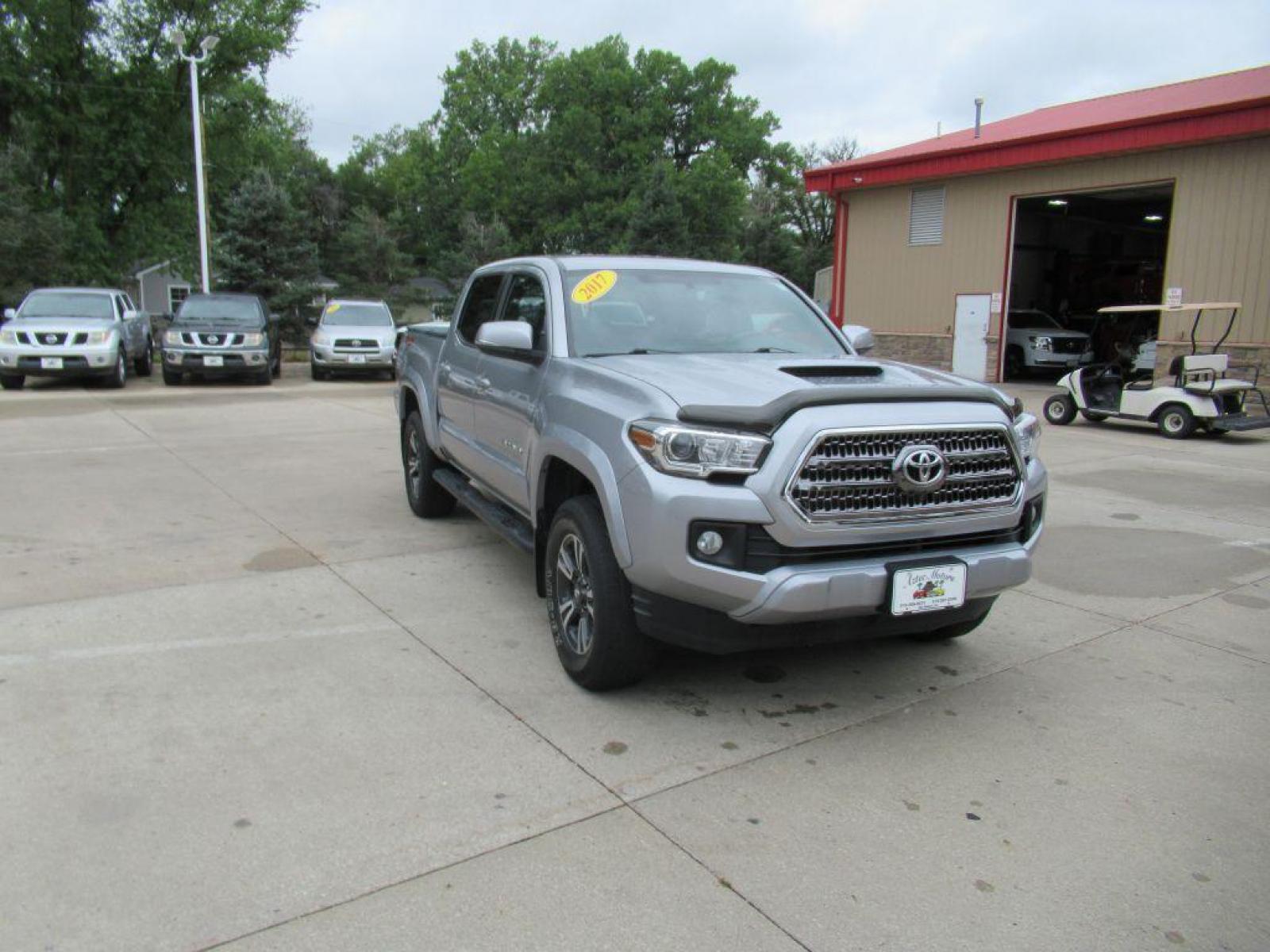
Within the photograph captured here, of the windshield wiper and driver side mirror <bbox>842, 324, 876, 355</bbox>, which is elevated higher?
driver side mirror <bbox>842, 324, 876, 355</bbox>

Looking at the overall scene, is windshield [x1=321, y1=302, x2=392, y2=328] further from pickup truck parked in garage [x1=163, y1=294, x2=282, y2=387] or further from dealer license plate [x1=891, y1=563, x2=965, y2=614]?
dealer license plate [x1=891, y1=563, x2=965, y2=614]

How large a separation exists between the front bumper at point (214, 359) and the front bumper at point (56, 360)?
1.01m

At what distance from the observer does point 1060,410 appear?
1398 cm

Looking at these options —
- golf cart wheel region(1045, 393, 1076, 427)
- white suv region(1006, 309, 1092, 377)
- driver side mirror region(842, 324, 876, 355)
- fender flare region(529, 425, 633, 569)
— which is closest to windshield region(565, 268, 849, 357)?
driver side mirror region(842, 324, 876, 355)

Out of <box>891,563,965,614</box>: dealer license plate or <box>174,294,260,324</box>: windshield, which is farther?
<box>174,294,260,324</box>: windshield

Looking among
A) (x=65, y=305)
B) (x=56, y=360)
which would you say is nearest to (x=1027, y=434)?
(x=56, y=360)

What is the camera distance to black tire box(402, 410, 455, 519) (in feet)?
22.9

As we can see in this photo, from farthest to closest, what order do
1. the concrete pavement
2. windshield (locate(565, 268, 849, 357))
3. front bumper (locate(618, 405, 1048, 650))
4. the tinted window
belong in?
the tinted window, windshield (locate(565, 268, 849, 357)), front bumper (locate(618, 405, 1048, 650)), the concrete pavement

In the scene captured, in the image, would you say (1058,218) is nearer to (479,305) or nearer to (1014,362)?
(1014,362)

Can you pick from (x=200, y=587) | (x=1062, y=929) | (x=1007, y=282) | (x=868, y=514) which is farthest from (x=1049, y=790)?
(x=1007, y=282)

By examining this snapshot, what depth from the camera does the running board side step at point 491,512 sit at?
195 inches

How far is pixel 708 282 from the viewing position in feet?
17.4

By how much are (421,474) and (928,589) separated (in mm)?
4469

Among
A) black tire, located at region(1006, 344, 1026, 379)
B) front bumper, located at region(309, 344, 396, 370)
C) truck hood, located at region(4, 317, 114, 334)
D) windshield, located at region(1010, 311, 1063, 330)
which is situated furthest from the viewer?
windshield, located at region(1010, 311, 1063, 330)
